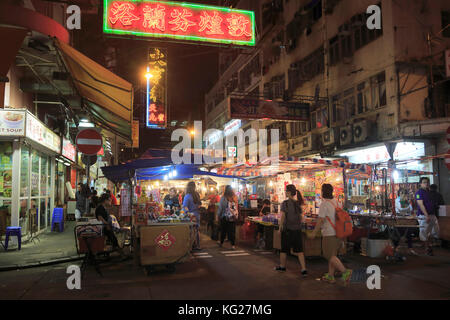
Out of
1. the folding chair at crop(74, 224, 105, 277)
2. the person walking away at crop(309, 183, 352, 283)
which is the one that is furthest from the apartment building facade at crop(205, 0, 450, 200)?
the folding chair at crop(74, 224, 105, 277)

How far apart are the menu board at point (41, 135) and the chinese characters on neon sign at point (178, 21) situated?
397 centimetres

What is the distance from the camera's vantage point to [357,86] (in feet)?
59.4

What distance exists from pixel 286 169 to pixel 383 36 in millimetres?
7590

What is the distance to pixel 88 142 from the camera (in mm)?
9195

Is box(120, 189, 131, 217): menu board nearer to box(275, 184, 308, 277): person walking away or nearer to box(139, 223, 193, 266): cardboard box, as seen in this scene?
box(139, 223, 193, 266): cardboard box

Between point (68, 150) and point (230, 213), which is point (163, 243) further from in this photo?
point (68, 150)

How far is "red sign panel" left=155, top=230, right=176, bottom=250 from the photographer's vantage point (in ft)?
27.4

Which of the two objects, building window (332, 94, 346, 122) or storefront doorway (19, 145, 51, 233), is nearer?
storefront doorway (19, 145, 51, 233)

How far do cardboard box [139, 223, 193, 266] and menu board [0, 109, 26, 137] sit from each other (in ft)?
19.6

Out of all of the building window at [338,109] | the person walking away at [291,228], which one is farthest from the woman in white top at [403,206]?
the building window at [338,109]

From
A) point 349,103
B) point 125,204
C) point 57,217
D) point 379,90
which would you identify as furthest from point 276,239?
point 349,103

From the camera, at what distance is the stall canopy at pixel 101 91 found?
8.28 meters
